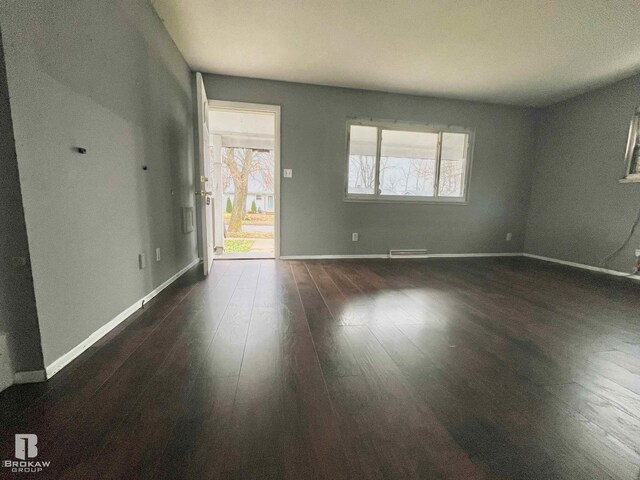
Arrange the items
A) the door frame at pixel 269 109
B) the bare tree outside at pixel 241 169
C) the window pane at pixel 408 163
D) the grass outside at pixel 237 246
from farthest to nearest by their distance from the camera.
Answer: the bare tree outside at pixel 241 169 < the grass outside at pixel 237 246 < the window pane at pixel 408 163 < the door frame at pixel 269 109

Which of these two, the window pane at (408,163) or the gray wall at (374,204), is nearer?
the gray wall at (374,204)

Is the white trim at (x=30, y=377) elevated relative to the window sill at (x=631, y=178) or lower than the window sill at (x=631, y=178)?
lower

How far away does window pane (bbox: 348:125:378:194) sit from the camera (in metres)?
3.62

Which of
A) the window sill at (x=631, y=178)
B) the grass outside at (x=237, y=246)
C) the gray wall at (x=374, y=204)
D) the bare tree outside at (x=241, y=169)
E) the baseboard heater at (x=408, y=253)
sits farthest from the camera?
the bare tree outside at (x=241, y=169)

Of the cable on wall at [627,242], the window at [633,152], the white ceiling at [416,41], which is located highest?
the white ceiling at [416,41]

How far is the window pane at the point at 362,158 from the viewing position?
3625mm

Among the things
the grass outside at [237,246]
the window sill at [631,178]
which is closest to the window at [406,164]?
the window sill at [631,178]

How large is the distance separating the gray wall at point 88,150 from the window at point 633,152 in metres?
5.16

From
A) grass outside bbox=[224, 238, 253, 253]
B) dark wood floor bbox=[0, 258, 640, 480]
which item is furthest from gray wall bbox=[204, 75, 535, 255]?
dark wood floor bbox=[0, 258, 640, 480]

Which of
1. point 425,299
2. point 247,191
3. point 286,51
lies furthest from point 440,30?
point 247,191

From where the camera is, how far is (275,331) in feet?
5.15

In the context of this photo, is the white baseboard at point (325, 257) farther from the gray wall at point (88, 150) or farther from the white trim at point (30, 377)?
the white trim at point (30, 377)

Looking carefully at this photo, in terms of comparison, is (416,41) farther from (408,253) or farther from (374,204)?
(408,253)

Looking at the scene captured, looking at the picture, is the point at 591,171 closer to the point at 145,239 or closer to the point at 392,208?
the point at 392,208
